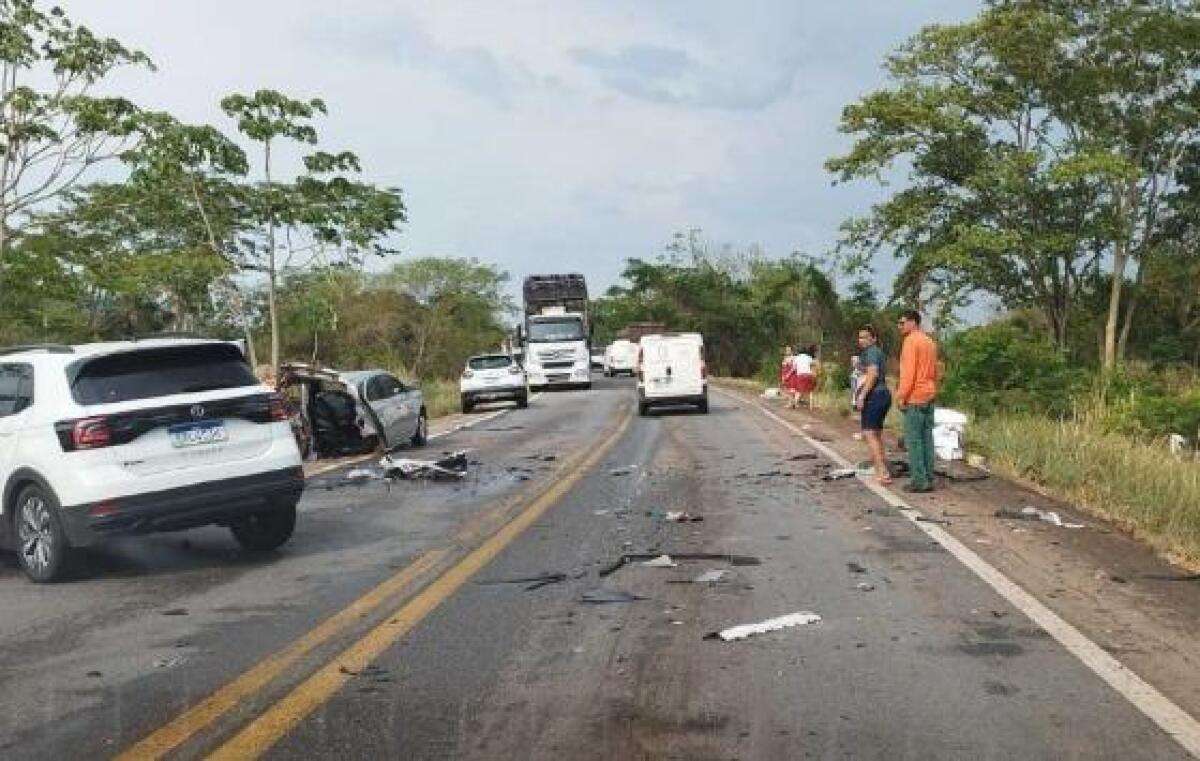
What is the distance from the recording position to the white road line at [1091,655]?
15.3 feet

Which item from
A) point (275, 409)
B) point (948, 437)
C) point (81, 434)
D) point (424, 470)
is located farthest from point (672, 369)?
point (81, 434)

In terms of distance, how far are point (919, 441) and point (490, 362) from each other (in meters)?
22.2

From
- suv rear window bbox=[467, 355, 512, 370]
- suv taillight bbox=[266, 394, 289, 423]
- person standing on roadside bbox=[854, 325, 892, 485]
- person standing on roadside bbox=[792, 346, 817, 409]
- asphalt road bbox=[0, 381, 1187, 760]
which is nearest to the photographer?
asphalt road bbox=[0, 381, 1187, 760]

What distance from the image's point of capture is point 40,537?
28.4 feet

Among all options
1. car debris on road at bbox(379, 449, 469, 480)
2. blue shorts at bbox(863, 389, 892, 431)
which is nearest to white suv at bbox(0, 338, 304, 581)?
car debris on road at bbox(379, 449, 469, 480)

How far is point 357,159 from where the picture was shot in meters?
26.8

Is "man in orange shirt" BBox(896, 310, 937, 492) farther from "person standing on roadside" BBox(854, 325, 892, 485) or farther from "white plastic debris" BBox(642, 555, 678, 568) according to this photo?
"white plastic debris" BBox(642, 555, 678, 568)

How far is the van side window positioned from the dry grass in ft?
27.5

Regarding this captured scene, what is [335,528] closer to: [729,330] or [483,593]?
[483,593]

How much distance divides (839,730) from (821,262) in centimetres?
6344

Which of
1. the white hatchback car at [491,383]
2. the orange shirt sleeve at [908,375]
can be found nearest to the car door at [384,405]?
the orange shirt sleeve at [908,375]

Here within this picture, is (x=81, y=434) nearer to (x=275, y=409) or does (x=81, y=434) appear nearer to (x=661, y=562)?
(x=275, y=409)

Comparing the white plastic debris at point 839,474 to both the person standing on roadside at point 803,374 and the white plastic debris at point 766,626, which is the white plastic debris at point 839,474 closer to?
the white plastic debris at point 766,626

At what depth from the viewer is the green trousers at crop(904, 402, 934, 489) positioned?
12.4 m
